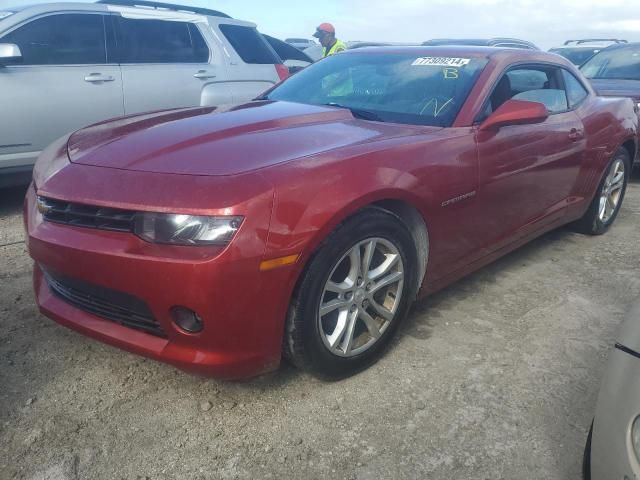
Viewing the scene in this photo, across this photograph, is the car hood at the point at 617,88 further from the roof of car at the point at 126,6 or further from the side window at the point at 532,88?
the roof of car at the point at 126,6

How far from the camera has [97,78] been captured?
4949 millimetres

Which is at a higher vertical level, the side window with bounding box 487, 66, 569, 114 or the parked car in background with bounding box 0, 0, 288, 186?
the side window with bounding box 487, 66, 569, 114

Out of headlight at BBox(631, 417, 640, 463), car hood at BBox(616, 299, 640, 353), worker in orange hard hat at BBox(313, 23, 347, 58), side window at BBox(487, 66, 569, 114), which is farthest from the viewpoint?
worker in orange hard hat at BBox(313, 23, 347, 58)

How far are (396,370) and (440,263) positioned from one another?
1.94 feet

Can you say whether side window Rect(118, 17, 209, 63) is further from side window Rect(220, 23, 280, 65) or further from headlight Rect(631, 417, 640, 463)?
headlight Rect(631, 417, 640, 463)

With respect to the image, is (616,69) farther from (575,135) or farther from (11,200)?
(11,200)

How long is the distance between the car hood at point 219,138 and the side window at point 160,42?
247 cm

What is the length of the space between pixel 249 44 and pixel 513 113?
393 centimetres

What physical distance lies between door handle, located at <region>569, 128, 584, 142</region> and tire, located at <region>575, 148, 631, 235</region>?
0.70m

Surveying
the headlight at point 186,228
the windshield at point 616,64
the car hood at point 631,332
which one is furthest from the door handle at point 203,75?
the windshield at point 616,64

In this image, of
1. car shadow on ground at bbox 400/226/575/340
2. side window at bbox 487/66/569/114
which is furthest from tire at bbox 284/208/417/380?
side window at bbox 487/66/569/114

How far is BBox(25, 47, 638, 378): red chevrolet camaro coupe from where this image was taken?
203 centimetres

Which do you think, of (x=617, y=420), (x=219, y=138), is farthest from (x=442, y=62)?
(x=617, y=420)

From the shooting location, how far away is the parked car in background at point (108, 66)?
4551 mm
